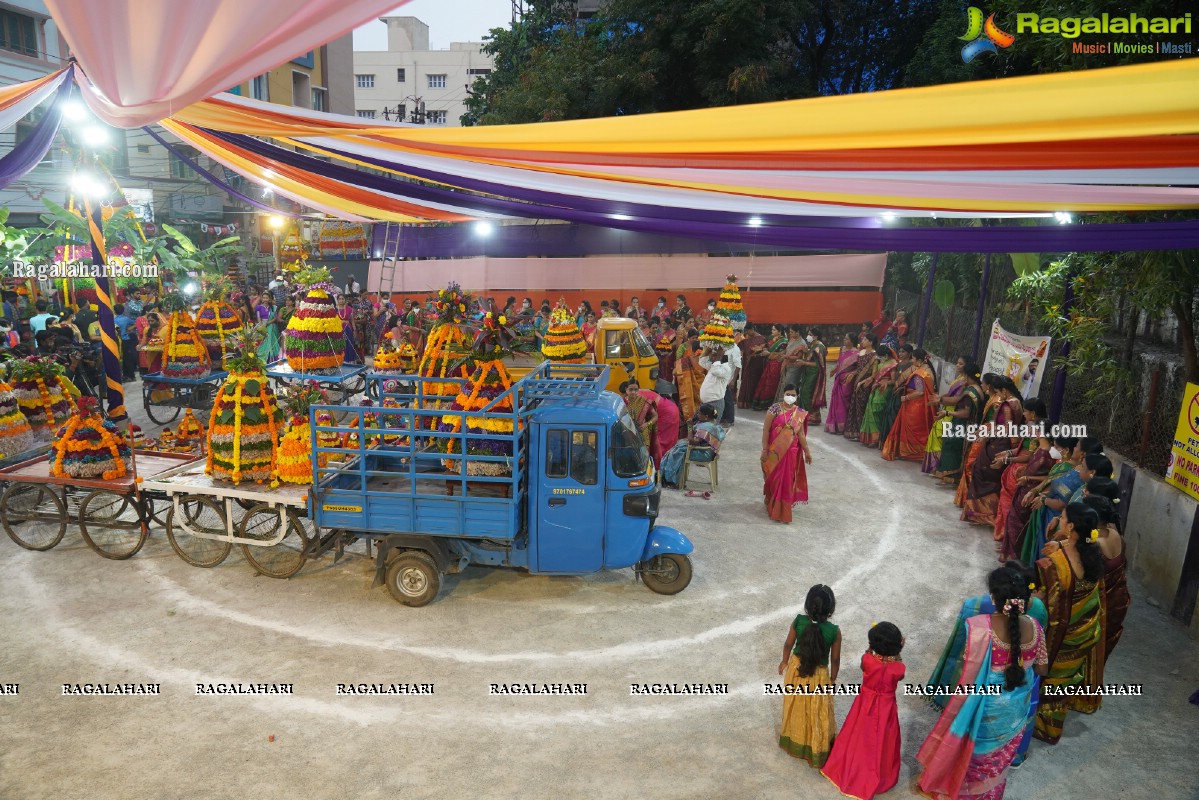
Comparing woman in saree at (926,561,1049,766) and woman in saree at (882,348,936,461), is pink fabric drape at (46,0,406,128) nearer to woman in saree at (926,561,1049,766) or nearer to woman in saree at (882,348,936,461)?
woman in saree at (926,561,1049,766)

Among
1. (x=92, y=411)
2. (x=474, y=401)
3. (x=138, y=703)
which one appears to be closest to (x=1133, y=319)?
(x=474, y=401)

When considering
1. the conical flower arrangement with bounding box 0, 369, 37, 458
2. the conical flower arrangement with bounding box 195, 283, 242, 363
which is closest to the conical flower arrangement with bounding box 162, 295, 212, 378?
the conical flower arrangement with bounding box 195, 283, 242, 363

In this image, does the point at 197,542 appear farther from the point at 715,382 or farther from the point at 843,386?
the point at 843,386

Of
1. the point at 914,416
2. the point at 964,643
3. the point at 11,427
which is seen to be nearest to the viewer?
the point at 964,643

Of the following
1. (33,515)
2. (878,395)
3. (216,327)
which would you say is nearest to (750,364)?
(878,395)

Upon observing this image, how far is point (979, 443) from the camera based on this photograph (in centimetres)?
972

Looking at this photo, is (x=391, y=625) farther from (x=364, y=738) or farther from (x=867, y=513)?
(x=867, y=513)

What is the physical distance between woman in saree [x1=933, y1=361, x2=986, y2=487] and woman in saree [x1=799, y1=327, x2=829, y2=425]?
3122 mm

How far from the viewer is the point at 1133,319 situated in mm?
8570

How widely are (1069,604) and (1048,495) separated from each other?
5.46 ft

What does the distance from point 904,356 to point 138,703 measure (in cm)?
1141

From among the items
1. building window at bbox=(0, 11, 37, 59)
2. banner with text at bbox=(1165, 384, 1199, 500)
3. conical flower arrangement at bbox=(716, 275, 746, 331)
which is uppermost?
building window at bbox=(0, 11, 37, 59)

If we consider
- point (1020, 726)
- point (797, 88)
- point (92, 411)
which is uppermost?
point (797, 88)

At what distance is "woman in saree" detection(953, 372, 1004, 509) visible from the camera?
9.77 meters
